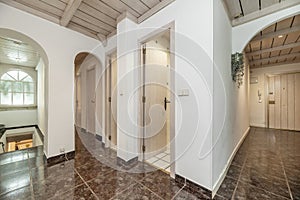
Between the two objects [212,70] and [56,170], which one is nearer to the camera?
[212,70]

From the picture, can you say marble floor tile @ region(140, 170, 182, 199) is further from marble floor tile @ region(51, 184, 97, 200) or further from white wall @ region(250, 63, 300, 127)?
white wall @ region(250, 63, 300, 127)

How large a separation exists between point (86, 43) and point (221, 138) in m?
2.83

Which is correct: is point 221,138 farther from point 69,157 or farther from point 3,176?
point 3,176

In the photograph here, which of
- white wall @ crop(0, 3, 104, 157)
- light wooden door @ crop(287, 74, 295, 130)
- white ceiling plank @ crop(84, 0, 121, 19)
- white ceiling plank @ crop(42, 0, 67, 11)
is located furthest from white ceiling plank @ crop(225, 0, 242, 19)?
light wooden door @ crop(287, 74, 295, 130)

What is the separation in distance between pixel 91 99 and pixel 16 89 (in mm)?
3525

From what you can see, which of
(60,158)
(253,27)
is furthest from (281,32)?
(60,158)

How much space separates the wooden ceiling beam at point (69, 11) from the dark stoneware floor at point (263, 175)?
9.41 ft

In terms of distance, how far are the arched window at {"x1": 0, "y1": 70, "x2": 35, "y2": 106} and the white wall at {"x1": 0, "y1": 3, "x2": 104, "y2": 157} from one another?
13.5 feet

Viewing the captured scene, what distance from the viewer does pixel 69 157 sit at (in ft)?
7.83

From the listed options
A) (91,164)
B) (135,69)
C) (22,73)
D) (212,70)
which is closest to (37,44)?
(135,69)

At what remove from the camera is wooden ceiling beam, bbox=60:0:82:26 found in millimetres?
1811

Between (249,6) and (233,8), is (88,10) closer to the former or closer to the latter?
(233,8)

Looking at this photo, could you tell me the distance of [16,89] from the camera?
5.03 meters

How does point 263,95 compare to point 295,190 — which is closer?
point 295,190
